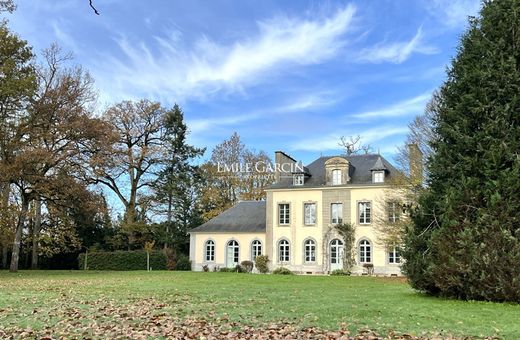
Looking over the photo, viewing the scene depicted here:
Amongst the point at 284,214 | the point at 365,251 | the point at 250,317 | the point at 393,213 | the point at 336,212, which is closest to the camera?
the point at 250,317

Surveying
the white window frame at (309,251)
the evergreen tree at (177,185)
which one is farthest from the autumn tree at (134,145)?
the white window frame at (309,251)

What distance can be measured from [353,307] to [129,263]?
28.3 metres

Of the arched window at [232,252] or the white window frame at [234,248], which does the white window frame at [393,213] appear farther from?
the arched window at [232,252]

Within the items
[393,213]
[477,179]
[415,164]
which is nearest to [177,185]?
[393,213]

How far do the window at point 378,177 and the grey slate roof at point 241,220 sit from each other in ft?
27.3

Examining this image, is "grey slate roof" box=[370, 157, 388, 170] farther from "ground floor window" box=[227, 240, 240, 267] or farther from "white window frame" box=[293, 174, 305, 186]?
"ground floor window" box=[227, 240, 240, 267]

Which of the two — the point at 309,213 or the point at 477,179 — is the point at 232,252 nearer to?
the point at 309,213

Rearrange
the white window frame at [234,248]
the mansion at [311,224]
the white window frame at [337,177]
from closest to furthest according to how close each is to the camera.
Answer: the mansion at [311,224] < the white window frame at [337,177] < the white window frame at [234,248]

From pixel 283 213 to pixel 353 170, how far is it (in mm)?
5517

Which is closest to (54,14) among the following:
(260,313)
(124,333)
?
(124,333)

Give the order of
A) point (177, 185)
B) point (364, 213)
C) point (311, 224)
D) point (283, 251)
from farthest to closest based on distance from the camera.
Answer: point (177, 185)
point (283, 251)
point (311, 224)
point (364, 213)

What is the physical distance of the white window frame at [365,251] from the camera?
31562 mm

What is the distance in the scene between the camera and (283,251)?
3341 cm

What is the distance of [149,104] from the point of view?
40094mm
